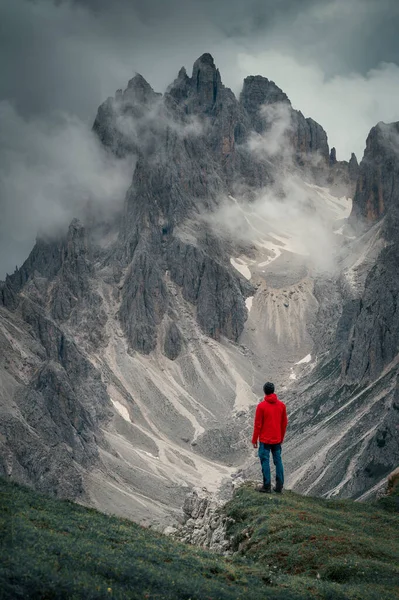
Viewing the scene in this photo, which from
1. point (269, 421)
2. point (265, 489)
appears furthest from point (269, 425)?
point (265, 489)

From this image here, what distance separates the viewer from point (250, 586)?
62.1 feet

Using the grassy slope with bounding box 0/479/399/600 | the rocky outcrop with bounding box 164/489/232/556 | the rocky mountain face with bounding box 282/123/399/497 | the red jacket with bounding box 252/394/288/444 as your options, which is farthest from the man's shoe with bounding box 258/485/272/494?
the rocky mountain face with bounding box 282/123/399/497

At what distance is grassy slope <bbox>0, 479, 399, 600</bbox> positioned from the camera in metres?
16.3

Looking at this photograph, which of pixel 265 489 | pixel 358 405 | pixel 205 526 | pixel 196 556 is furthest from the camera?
pixel 358 405

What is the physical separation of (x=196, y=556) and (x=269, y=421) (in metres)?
8.30

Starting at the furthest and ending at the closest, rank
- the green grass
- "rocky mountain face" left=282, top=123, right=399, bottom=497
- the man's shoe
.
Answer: "rocky mountain face" left=282, top=123, right=399, bottom=497 → the man's shoe → the green grass

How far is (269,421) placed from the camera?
94.6 ft

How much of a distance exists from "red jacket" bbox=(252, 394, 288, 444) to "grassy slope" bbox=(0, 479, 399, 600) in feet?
9.19

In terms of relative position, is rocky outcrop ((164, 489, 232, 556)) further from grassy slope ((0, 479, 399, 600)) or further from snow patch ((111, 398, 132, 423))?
snow patch ((111, 398, 132, 423))

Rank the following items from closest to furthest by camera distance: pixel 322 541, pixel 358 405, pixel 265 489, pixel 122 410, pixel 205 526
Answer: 1. pixel 322 541
2. pixel 265 489
3. pixel 205 526
4. pixel 358 405
5. pixel 122 410

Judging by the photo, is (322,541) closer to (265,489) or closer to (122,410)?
(265,489)

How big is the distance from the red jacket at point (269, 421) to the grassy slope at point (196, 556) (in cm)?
280

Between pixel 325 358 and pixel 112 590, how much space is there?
181673 millimetres

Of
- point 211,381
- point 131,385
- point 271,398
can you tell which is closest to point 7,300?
point 131,385
